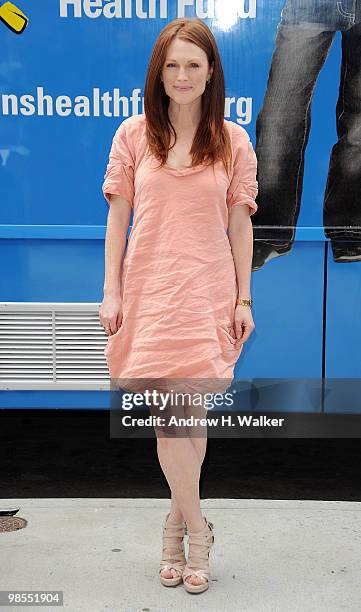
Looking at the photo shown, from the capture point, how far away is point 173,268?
2.39 meters

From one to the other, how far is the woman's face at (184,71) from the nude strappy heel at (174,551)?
1.41 m

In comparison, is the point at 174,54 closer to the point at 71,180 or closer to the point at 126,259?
the point at 126,259

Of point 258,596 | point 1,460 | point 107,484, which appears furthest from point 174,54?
point 1,460

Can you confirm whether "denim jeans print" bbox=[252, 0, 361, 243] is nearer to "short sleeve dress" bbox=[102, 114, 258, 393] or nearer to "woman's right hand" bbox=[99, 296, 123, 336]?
"short sleeve dress" bbox=[102, 114, 258, 393]

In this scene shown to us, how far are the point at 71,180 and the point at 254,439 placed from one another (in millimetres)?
2138

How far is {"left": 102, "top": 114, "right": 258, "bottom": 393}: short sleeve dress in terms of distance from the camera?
2379mm

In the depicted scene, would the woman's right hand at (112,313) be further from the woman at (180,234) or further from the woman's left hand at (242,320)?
the woman's left hand at (242,320)

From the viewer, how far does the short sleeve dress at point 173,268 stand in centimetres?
238

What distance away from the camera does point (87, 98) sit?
339 centimetres

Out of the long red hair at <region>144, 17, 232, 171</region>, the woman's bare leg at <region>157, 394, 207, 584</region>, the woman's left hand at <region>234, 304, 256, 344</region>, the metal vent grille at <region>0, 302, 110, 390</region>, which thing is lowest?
the woman's bare leg at <region>157, 394, 207, 584</region>

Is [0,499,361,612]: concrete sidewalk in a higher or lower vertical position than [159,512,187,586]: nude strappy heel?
lower

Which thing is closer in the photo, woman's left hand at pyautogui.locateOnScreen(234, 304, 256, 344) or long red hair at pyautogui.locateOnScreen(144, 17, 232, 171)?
long red hair at pyautogui.locateOnScreen(144, 17, 232, 171)

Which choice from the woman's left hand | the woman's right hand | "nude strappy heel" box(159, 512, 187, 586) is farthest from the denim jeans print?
"nude strappy heel" box(159, 512, 187, 586)

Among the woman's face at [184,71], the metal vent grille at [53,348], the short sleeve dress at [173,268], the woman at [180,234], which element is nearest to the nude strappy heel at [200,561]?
the woman at [180,234]
